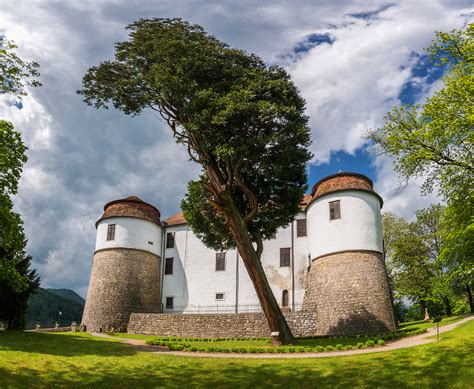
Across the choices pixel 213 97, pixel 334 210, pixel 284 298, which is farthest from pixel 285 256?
pixel 213 97

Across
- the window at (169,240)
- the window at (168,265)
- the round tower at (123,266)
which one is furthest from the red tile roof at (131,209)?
the window at (168,265)

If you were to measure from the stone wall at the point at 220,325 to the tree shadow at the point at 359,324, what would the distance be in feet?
5.57

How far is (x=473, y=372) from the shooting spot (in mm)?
10477

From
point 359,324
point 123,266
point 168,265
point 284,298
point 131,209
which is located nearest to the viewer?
point 359,324

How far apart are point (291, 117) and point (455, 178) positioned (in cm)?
692

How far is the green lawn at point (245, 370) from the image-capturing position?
10.9 metres

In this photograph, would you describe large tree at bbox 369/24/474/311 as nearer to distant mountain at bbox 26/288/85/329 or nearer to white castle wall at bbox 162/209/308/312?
white castle wall at bbox 162/209/308/312

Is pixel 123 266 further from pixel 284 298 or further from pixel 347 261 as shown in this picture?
pixel 347 261

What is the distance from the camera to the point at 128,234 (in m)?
36.8

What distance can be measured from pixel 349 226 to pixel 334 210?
1.55 m

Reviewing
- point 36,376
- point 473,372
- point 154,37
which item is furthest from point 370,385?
point 154,37

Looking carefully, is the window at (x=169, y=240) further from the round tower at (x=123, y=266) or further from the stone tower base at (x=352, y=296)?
the stone tower base at (x=352, y=296)

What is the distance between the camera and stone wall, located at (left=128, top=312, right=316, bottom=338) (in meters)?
27.6

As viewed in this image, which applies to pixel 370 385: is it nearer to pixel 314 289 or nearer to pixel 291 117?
pixel 291 117
